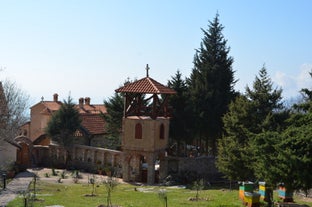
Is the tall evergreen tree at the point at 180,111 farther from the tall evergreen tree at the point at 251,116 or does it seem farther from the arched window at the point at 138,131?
the tall evergreen tree at the point at 251,116

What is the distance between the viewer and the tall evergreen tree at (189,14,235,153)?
38344 millimetres

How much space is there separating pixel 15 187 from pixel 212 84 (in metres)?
18.9

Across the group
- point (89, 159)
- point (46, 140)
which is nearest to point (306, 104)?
point (89, 159)

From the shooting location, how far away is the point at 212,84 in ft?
128

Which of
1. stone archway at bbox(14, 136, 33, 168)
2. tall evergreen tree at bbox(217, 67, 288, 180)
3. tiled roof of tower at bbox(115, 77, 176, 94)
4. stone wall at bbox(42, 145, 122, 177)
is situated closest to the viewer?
tall evergreen tree at bbox(217, 67, 288, 180)

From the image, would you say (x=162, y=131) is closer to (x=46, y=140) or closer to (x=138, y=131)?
(x=138, y=131)

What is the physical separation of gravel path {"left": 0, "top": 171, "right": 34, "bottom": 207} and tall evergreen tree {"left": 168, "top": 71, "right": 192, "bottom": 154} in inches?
503

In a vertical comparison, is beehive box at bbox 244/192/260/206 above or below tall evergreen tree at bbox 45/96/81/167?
below

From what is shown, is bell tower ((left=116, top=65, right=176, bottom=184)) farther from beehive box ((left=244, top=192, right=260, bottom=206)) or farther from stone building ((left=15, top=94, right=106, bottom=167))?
beehive box ((left=244, top=192, right=260, bottom=206))

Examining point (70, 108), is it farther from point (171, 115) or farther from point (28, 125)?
point (28, 125)

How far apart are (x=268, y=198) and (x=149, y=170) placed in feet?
46.4

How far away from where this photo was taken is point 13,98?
131 feet

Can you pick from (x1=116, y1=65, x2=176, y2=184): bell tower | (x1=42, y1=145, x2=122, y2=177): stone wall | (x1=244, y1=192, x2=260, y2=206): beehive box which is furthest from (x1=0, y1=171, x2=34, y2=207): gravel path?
(x1=244, y1=192, x2=260, y2=206): beehive box

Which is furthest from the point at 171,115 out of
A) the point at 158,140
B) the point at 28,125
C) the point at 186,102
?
the point at 28,125
